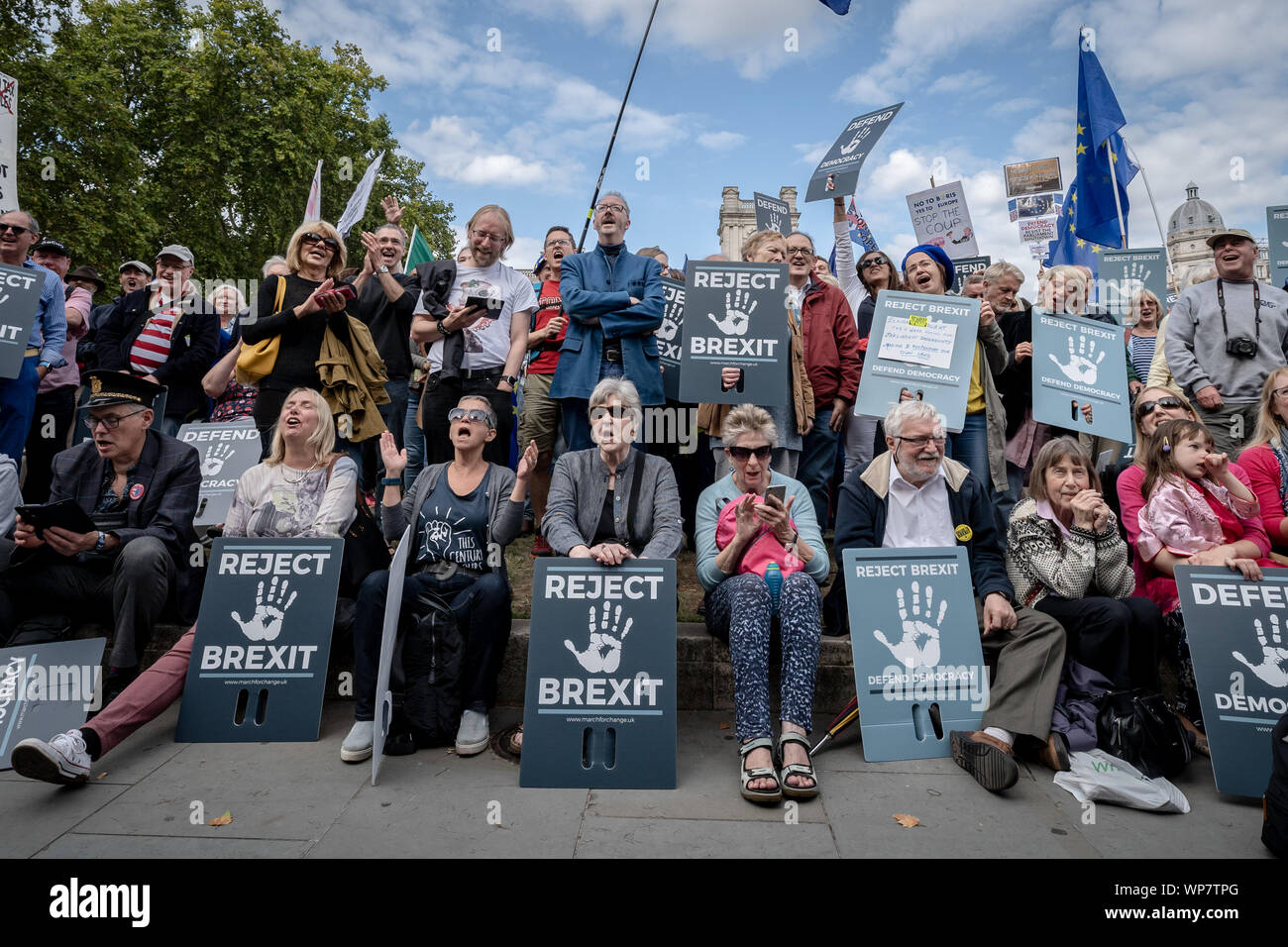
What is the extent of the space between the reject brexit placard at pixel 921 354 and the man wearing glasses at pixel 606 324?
139cm

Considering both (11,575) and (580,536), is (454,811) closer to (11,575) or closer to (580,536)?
(580,536)

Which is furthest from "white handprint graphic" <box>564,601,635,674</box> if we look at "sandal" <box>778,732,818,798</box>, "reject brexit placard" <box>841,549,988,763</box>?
"reject brexit placard" <box>841,549,988,763</box>

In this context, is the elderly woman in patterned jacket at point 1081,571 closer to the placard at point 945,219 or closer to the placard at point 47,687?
the placard at point 47,687

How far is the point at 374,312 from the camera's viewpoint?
19.8ft

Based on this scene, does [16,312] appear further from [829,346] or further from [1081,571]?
[1081,571]

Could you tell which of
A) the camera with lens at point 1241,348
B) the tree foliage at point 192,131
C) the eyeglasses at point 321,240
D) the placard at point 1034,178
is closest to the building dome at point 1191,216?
the placard at point 1034,178

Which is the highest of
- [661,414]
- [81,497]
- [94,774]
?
[661,414]

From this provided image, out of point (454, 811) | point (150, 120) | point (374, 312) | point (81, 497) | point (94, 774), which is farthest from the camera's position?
point (150, 120)

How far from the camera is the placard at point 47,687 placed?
3.41 m

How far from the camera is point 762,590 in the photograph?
3547 mm

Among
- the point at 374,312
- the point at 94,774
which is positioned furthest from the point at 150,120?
the point at 94,774

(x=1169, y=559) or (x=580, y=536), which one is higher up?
(x=580, y=536)

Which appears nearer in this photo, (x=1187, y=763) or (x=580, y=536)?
(x=1187, y=763)
